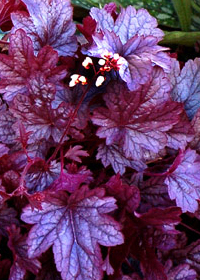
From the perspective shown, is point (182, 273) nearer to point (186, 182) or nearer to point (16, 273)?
point (186, 182)

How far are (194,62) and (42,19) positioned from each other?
0.28 metres

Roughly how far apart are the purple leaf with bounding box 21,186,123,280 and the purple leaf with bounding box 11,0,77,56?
0.26 m

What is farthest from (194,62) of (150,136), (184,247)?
(184,247)

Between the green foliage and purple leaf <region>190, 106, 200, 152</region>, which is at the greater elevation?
purple leaf <region>190, 106, 200, 152</region>

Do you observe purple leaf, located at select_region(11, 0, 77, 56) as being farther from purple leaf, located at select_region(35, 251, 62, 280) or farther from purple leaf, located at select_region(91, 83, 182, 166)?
purple leaf, located at select_region(35, 251, 62, 280)

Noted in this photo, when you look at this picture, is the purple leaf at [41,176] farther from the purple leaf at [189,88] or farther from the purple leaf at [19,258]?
the purple leaf at [189,88]

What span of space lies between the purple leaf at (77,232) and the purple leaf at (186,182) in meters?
0.11

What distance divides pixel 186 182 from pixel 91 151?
0.55 feet

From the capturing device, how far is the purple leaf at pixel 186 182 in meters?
0.72

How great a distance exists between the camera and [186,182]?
29.0 inches

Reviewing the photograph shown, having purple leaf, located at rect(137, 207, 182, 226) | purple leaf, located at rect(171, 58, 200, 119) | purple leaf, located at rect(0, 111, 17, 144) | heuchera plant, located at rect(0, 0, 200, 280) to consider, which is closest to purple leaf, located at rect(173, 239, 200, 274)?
heuchera plant, located at rect(0, 0, 200, 280)

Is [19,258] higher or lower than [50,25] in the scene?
lower

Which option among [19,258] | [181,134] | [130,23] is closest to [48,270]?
[19,258]

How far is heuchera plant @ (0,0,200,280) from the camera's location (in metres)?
0.68
